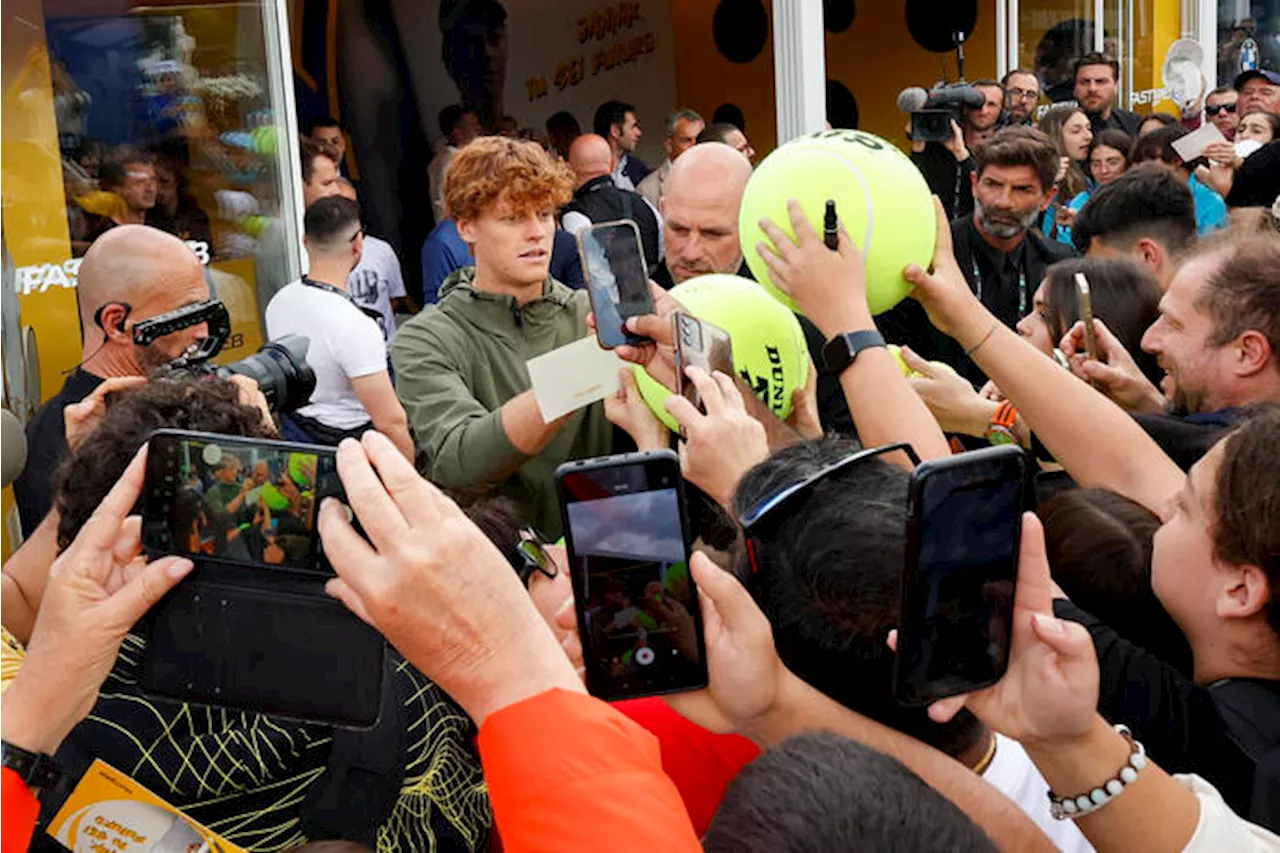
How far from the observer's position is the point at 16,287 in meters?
4.79

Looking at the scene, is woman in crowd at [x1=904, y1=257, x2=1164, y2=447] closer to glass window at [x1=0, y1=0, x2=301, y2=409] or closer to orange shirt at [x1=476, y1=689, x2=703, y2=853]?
orange shirt at [x1=476, y1=689, x2=703, y2=853]

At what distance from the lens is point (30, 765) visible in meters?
1.30

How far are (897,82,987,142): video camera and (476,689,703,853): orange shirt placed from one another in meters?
4.94

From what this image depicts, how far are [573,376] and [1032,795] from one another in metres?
1.15

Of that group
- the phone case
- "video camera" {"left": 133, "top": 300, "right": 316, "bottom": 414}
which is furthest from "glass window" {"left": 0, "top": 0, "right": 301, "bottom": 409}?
the phone case

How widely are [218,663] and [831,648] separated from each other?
0.63m

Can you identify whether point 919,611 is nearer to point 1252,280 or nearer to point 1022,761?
point 1022,761

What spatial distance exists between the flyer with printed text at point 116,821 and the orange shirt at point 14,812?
0.26m

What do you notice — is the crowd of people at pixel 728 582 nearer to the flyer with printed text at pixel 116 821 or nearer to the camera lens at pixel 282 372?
the flyer with printed text at pixel 116 821

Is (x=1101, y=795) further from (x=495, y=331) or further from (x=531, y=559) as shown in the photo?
(x=495, y=331)

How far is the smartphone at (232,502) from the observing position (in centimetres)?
131

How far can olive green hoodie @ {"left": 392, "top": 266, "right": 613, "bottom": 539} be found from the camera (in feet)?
8.96

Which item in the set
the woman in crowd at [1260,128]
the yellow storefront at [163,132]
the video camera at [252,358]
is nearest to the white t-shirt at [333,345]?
the yellow storefront at [163,132]

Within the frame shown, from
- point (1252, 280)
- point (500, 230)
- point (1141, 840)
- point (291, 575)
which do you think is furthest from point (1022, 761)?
point (500, 230)
